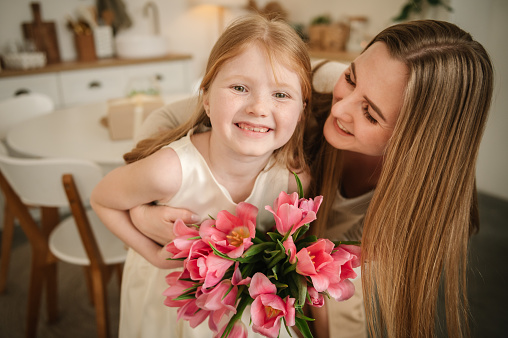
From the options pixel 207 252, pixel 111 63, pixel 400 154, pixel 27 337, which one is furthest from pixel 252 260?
pixel 111 63

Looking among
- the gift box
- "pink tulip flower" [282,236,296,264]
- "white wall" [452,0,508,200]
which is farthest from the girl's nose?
"white wall" [452,0,508,200]

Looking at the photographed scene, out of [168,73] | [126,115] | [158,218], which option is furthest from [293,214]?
[168,73]

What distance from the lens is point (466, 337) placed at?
0.99 metres

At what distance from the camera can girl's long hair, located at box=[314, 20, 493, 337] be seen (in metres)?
0.82

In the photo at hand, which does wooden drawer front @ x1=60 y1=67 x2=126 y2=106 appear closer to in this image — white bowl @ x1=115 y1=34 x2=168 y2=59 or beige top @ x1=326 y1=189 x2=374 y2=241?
white bowl @ x1=115 y1=34 x2=168 y2=59

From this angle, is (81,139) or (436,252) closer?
(436,252)

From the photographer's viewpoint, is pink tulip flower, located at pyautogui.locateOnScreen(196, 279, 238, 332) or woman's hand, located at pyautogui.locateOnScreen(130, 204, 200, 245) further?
woman's hand, located at pyautogui.locateOnScreen(130, 204, 200, 245)

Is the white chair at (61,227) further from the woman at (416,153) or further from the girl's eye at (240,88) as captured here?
the girl's eye at (240,88)

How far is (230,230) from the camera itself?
0.77m

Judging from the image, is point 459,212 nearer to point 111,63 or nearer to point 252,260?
point 252,260

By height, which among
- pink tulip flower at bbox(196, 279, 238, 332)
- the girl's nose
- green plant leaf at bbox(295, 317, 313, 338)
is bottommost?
green plant leaf at bbox(295, 317, 313, 338)

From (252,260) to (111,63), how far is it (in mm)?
2860

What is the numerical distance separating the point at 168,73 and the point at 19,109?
1523mm

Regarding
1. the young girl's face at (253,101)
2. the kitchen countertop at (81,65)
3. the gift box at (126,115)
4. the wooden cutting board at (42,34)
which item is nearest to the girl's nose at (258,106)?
the young girl's face at (253,101)
